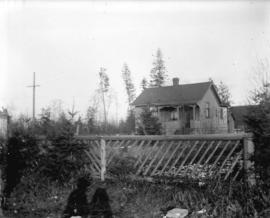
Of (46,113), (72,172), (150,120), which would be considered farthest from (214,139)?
(150,120)

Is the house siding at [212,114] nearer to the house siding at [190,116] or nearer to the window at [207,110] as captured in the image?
the house siding at [190,116]

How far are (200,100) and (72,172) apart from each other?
21.2 m

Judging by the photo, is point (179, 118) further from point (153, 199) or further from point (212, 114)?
point (153, 199)

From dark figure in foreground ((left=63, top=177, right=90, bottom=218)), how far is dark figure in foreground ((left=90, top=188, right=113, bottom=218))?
4.7 inches

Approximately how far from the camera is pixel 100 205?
15.0ft

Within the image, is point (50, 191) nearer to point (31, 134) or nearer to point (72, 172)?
point (72, 172)

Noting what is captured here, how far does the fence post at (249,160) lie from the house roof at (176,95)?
811 inches

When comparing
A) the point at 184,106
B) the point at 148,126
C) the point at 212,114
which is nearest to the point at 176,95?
the point at 184,106

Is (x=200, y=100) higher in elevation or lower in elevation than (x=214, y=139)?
higher

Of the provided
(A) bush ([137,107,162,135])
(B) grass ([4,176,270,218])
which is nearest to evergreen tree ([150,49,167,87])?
(A) bush ([137,107,162,135])

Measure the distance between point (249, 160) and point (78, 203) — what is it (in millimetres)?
3144

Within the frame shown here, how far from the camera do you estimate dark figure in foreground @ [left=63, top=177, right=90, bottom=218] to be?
4.38m

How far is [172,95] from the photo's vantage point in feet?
91.7

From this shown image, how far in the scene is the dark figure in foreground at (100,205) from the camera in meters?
4.25
